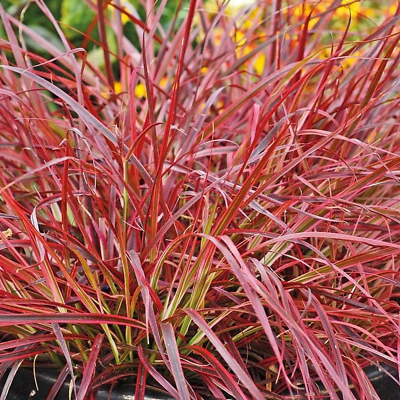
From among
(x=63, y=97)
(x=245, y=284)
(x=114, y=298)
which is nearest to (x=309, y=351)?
(x=245, y=284)

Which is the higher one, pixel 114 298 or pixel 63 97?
pixel 63 97

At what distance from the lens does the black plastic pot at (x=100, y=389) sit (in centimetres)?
52

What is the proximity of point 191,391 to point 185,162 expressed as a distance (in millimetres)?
313

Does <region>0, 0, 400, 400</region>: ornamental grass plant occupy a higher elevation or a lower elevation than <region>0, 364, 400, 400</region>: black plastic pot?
higher

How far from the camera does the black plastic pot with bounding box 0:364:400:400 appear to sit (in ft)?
1.72

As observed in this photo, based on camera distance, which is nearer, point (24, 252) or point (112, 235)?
point (112, 235)

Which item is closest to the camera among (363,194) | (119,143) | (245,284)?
(245,284)

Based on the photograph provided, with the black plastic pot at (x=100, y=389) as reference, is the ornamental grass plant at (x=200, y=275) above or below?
above

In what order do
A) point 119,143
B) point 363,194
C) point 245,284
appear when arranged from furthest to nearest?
point 363,194
point 119,143
point 245,284

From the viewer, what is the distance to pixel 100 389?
0.53 meters

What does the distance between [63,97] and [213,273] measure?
20 centimetres

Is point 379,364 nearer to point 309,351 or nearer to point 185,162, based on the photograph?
point 309,351

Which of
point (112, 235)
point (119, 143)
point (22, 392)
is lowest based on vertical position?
point (22, 392)

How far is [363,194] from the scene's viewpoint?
0.70 m
